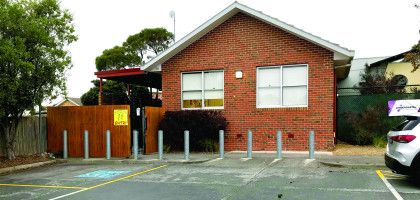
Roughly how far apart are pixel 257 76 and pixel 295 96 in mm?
1636

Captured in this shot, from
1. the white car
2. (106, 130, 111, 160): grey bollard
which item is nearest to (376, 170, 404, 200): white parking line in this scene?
the white car

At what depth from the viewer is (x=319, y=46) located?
14.9 metres

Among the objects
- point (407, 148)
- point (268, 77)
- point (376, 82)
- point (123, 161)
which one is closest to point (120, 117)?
point (123, 161)

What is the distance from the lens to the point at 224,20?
16.4m

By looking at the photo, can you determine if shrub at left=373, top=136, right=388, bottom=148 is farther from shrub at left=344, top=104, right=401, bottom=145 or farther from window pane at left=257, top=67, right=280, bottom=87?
window pane at left=257, top=67, right=280, bottom=87

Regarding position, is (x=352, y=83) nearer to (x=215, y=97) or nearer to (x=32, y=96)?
(x=215, y=97)

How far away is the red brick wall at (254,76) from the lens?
14.9m

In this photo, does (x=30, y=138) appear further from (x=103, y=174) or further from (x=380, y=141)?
(x=380, y=141)

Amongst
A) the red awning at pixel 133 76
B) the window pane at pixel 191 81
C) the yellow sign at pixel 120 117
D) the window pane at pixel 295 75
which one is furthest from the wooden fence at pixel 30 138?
the window pane at pixel 295 75

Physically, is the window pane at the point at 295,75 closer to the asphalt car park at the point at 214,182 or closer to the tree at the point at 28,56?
the asphalt car park at the point at 214,182

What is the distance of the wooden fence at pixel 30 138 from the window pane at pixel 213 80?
261 inches

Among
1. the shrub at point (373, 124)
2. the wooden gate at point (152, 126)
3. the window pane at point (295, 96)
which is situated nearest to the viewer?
the window pane at point (295, 96)

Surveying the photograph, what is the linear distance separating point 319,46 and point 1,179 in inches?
439

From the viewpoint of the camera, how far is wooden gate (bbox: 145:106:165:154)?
15562 millimetres
